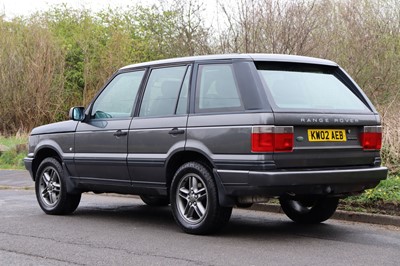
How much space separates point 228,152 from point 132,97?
190 cm

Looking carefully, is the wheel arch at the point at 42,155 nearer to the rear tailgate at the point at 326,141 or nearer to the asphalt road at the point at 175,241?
the asphalt road at the point at 175,241

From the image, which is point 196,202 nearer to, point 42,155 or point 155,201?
point 155,201

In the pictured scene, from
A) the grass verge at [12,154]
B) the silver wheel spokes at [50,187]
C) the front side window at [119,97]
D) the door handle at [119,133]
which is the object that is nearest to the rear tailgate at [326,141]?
the door handle at [119,133]

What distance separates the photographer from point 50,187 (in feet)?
30.7

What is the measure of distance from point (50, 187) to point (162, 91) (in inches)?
95.8

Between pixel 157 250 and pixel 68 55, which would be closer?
pixel 157 250

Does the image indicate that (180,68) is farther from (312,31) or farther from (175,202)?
(312,31)

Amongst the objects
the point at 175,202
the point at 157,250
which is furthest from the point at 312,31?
the point at 157,250

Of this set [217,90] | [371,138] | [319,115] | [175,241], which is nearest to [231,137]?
[217,90]

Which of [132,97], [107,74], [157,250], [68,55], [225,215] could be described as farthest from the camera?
[68,55]

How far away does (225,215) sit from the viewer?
7.16m

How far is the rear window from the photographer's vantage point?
7.06 meters

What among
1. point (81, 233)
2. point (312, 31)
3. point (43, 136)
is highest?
point (312, 31)

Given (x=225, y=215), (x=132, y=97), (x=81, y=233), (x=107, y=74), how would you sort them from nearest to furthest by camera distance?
1. (x=225, y=215)
2. (x=81, y=233)
3. (x=132, y=97)
4. (x=107, y=74)
